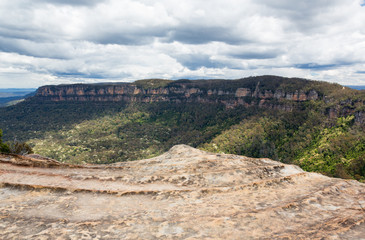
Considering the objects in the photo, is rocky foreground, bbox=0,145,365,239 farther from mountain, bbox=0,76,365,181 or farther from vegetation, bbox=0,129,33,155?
mountain, bbox=0,76,365,181

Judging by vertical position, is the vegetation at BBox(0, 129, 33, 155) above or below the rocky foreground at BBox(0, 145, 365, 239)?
below

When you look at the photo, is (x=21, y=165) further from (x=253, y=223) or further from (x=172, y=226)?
(x=253, y=223)

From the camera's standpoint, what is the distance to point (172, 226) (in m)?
6.67

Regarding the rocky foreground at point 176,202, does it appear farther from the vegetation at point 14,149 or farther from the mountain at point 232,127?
the mountain at point 232,127

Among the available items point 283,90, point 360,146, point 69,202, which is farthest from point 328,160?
point 69,202

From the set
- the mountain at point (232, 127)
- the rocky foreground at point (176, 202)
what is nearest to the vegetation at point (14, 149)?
the rocky foreground at point (176, 202)

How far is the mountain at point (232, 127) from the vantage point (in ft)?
272

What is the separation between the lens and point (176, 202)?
827 cm

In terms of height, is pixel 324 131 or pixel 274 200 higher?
pixel 274 200

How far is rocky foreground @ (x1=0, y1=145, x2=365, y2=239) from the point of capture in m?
6.37

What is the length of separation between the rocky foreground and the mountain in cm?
5854

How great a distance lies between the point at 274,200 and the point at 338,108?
377 ft

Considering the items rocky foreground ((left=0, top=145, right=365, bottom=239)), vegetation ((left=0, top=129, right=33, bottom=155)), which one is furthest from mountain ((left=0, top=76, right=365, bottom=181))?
rocky foreground ((left=0, top=145, right=365, bottom=239))

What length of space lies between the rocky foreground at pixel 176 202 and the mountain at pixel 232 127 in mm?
58543
